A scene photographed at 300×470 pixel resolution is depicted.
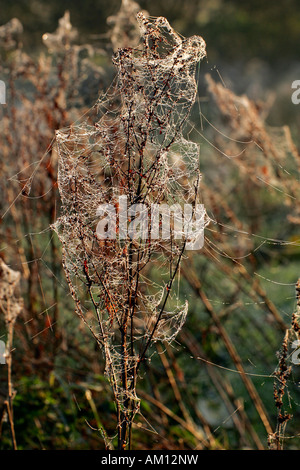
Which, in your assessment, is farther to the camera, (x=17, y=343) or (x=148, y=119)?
(x=17, y=343)

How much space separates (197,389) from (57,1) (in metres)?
9.49

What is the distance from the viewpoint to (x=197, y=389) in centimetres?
355

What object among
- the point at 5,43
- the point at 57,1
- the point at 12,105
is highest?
the point at 57,1

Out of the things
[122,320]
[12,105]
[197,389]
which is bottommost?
[197,389]

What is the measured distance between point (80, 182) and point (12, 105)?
5.72 ft

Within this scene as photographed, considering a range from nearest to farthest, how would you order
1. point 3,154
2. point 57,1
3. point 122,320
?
point 122,320
point 3,154
point 57,1

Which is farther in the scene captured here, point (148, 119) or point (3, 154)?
point (3, 154)

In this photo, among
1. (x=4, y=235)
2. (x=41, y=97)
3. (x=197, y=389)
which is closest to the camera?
(x=41, y=97)

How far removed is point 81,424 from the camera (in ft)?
8.77

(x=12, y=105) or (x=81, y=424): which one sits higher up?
(x=12, y=105)
